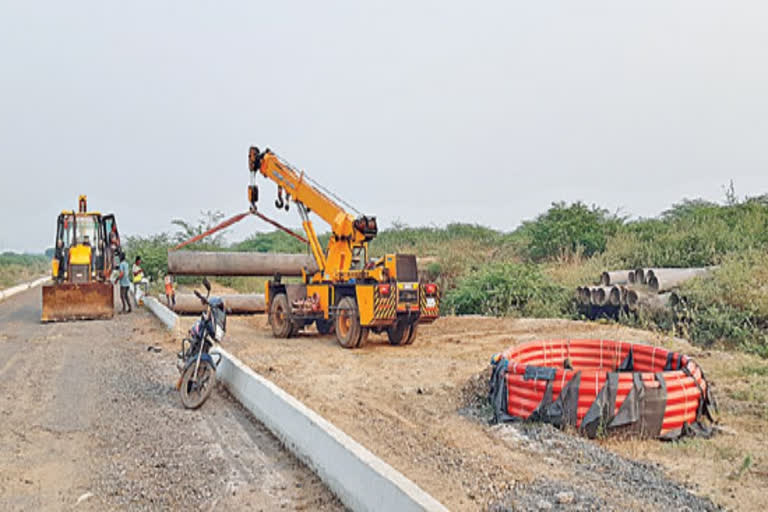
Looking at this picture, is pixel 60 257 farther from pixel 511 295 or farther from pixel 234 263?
pixel 511 295

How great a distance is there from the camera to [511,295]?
1683cm

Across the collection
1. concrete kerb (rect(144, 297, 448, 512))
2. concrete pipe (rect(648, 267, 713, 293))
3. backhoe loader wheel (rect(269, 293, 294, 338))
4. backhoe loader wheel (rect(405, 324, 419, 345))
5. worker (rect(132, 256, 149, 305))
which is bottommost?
concrete kerb (rect(144, 297, 448, 512))

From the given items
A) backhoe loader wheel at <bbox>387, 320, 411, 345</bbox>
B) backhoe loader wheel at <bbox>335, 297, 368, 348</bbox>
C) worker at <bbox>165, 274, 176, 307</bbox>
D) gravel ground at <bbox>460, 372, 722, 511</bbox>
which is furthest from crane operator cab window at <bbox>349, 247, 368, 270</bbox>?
worker at <bbox>165, 274, 176, 307</bbox>

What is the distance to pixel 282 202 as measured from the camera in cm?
1562

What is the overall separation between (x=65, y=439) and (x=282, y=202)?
369 inches

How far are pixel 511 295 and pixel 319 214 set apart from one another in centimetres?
548

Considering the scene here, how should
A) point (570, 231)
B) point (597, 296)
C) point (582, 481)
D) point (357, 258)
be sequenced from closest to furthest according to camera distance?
point (582, 481), point (357, 258), point (597, 296), point (570, 231)

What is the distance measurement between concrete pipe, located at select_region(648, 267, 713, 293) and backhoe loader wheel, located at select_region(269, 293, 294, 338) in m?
7.60

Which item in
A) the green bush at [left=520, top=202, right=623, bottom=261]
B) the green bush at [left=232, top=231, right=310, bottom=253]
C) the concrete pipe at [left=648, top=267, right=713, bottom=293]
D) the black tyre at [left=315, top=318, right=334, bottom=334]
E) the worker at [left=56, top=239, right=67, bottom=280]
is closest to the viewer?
the concrete pipe at [left=648, top=267, right=713, bottom=293]

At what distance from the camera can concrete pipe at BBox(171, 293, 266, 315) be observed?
66.1ft

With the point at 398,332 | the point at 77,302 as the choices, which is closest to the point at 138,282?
the point at 77,302

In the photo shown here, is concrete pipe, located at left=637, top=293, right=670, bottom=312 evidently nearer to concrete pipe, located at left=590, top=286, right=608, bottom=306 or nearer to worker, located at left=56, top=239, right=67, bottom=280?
concrete pipe, located at left=590, top=286, right=608, bottom=306

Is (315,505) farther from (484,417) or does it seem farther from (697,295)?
(697,295)

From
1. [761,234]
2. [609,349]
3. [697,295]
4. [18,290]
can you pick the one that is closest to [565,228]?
[761,234]
